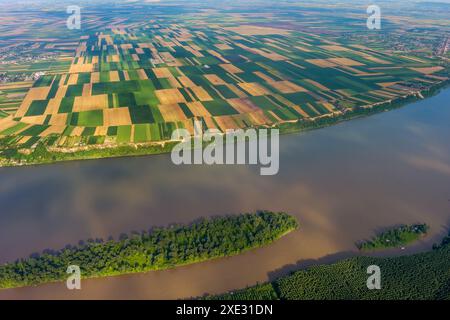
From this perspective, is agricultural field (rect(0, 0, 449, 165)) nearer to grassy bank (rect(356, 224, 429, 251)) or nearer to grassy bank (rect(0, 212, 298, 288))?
grassy bank (rect(0, 212, 298, 288))

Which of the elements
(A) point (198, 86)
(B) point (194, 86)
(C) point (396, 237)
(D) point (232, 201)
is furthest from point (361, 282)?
(B) point (194, 86)

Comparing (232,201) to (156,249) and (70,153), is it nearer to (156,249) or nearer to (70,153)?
(156,249)

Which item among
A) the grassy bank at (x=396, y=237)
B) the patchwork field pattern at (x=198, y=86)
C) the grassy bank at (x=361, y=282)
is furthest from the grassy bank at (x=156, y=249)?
the patchwork field pattern at (x=198, y=86)

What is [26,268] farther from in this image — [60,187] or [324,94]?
[324,94]

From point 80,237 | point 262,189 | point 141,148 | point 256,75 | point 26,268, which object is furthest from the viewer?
point 256,75

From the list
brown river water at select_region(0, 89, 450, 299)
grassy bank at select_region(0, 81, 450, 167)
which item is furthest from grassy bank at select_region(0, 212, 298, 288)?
grassy bank at select_region(0, 81, 450, 167)

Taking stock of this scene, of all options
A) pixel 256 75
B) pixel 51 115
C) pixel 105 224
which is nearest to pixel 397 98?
pixel 256 75
